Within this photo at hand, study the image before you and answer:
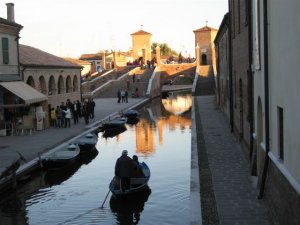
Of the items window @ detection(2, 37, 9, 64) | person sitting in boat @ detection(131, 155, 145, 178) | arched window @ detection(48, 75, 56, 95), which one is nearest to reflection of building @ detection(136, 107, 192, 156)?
arched window @ detection(48, 75, 56, 95)

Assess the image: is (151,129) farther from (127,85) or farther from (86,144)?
(127,85)

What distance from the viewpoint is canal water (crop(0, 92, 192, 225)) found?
1404cm

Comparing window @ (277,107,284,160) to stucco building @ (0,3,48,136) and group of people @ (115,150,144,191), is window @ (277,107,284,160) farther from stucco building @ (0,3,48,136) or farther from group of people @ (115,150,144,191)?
stucco building @ (0,3,48,136)

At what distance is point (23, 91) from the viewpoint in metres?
28.1

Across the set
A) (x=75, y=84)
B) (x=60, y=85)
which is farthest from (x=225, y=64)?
(x=75, y=84)

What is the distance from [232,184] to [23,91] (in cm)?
1648

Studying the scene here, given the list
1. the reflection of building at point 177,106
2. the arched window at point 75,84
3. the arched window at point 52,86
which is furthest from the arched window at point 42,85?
the reflection of building at point 177,106

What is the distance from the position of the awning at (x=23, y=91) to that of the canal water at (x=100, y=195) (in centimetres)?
495

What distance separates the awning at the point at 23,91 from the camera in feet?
88.3

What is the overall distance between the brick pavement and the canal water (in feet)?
3.71

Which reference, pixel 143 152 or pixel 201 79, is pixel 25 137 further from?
pixel 201 79

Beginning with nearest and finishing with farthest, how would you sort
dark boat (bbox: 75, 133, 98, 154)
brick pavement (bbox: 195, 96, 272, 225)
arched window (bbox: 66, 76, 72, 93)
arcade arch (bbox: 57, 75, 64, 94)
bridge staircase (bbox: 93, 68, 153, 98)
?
1. brick pavement (bbox: 195, 96, 272, 225)
2. dark boat (bbox: 75, 133, 98, 154)
3. arcade arch (bbox: 57, 75, 64, 94)
4. arched window (bbox: 66, 76, 72, 93)
5. bridge staircase (bbox: 93, 68, 153, 98)

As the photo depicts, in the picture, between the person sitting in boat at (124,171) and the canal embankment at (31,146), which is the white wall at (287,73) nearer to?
the person sitting in boat at (124,171)

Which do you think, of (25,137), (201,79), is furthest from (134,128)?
(201,79)
